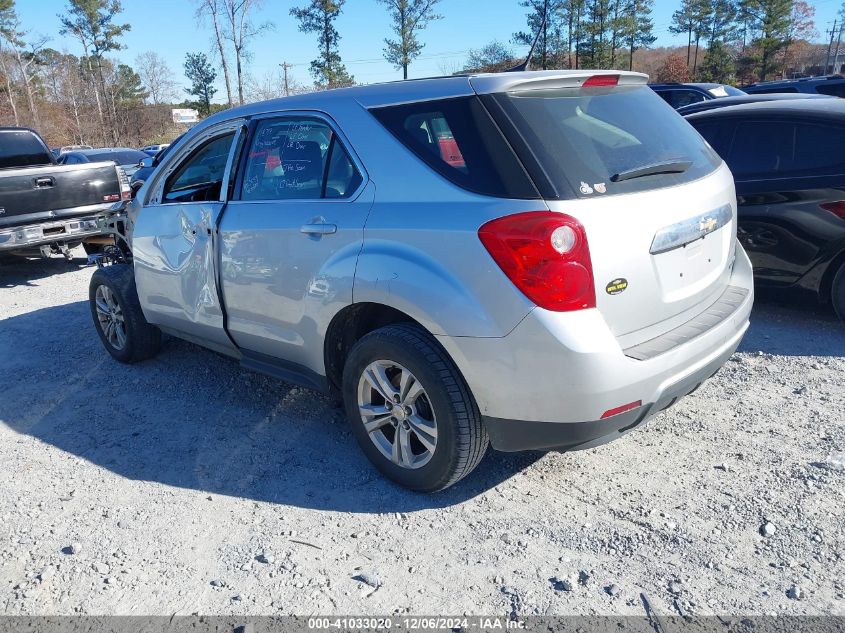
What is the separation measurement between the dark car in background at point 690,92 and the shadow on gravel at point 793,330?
844 centimetres

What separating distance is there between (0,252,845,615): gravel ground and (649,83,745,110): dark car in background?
984 cm

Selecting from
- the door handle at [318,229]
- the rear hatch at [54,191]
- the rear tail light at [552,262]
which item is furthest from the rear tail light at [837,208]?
the rear hatch at [54,191]

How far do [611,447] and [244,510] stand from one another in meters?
1.86

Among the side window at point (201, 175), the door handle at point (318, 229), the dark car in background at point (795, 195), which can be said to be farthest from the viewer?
the dark car in background at point (795, 195)

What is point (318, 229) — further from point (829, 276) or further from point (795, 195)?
point (829, 276)

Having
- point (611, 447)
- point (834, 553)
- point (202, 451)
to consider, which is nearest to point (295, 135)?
point (202, 451)

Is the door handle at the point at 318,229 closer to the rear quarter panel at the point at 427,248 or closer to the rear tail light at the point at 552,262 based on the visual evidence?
the rear quarter panel at the point at 427,248

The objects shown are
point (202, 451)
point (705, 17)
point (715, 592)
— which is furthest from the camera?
point (705, 17)

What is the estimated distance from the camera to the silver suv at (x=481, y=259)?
8.50 ft

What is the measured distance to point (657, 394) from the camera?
275 centimetres

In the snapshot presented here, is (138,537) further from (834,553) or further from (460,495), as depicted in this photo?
(834,553)

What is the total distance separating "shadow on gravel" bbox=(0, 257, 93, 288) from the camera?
8.35 m

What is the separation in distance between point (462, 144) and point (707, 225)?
1.18 metres

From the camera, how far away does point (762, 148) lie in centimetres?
534
